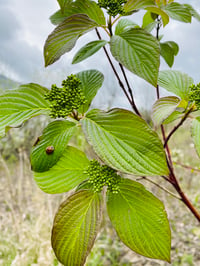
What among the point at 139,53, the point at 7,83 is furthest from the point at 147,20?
the point at 7,83

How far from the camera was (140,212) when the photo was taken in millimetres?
326

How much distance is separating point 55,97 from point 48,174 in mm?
109

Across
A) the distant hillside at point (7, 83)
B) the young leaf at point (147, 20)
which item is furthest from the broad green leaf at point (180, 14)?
the distant hillside at point (7, 83)

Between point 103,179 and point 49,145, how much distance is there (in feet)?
0.26

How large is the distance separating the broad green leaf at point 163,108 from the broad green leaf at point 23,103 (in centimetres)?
14

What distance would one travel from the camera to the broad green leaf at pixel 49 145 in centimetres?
33

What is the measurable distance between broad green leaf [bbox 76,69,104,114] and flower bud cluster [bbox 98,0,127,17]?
87 mm

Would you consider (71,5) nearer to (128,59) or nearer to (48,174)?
(128,59)

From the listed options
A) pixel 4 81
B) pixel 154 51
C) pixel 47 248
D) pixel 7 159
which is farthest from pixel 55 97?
pixel 7 159

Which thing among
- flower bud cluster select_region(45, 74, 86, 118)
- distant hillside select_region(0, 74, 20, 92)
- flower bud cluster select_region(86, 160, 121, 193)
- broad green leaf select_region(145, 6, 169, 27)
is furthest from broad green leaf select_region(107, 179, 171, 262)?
distant hillside select_region(0, 74, 20, 92)

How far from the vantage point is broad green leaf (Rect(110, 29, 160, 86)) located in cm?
32

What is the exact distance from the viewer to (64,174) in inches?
14.1

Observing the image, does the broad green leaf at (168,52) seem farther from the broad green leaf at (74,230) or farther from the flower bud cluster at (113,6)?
the broad green leaf at (74,230)

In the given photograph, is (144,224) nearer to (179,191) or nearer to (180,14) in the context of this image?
(179,191)
